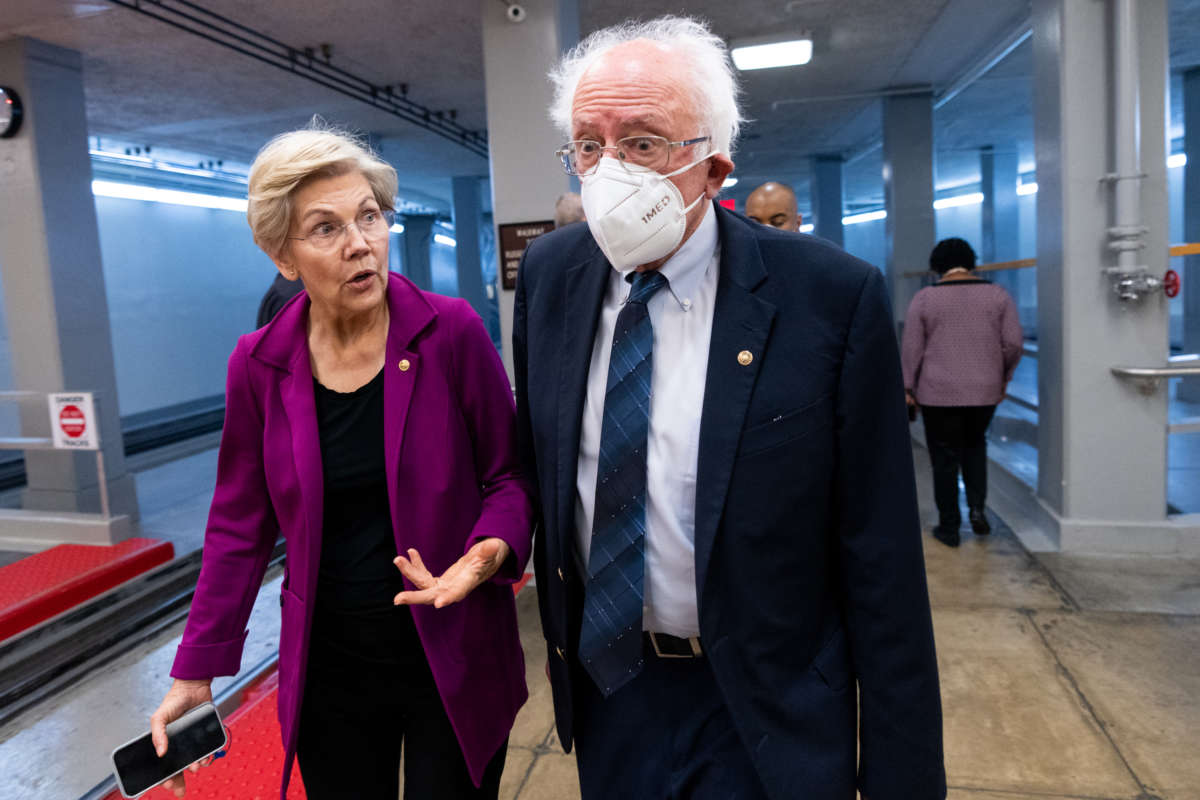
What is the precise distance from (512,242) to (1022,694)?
144 inches

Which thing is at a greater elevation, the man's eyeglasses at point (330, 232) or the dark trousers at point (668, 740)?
the man's eyeglasses at point (330, 232)

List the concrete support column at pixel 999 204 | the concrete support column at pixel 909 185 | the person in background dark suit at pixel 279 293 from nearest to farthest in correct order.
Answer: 1. the person in background dark suit at pixel 279 293
2. the concrete support column at pixel 909 185
3. the concrete support column at pixel 999 204

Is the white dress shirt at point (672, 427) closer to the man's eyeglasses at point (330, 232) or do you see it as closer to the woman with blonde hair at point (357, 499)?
the woman with blonde hair at point (357, 499)

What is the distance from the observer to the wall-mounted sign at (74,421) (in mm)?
5215

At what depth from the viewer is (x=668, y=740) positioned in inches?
54.0

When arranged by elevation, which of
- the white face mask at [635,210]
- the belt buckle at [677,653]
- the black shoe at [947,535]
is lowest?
the black shoe at [947,535]

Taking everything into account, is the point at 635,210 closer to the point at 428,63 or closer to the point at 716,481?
the point at 716,481

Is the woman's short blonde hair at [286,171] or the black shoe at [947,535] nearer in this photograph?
the woman's short blonde hair at [286,171]

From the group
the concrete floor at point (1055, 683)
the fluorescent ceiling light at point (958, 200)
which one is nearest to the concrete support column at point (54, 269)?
the concrete floor at point (1055, 683)

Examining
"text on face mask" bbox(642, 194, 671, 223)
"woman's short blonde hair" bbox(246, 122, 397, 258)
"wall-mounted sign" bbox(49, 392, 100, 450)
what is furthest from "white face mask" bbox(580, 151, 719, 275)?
"wall-mounted sign" bbox(49, 392, 100, 450)

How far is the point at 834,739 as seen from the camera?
1.29 meters

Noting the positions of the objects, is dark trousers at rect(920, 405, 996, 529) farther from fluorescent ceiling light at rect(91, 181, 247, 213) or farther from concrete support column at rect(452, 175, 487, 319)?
concrete support column at rect(452, 175, 487, 319)

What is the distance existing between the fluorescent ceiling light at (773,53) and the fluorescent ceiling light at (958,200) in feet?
49.3

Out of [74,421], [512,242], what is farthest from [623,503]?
[74,421]
